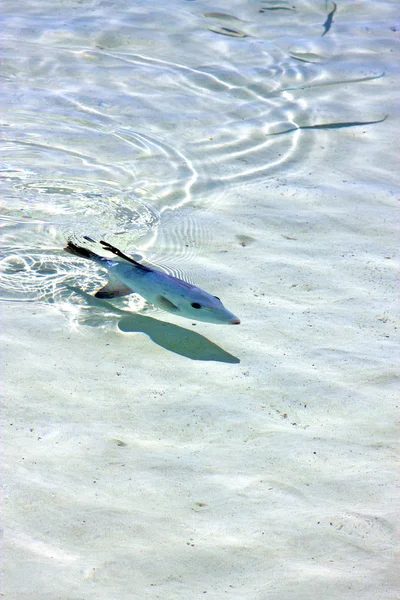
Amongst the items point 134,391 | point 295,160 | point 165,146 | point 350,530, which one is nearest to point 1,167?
point 165,146

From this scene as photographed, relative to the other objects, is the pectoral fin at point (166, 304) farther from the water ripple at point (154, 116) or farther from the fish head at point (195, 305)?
the water ripple at point (154, 116)

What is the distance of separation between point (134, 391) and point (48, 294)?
0.90 m

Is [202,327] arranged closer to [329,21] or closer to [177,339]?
[177,339]

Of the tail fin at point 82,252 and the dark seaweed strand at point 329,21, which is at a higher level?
the dark seaweed strand at point 329,21

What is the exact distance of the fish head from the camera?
3100 millimetres

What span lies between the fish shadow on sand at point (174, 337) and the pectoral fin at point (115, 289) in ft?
0.30

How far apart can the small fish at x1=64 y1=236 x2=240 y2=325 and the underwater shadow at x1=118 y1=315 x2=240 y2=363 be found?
16 cm

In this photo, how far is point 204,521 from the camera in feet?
7.89

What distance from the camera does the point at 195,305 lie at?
3.10 m

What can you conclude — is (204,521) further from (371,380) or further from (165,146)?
(165,146)

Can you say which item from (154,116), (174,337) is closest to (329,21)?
(154,116)

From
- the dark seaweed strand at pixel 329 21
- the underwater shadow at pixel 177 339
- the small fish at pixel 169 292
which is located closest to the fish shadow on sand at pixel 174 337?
the underwater shadow at pixel 177 339

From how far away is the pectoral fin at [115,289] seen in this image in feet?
11.2

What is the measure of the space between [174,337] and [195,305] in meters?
0.29
